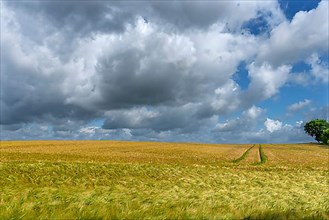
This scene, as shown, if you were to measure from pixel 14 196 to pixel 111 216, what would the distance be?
5852mm

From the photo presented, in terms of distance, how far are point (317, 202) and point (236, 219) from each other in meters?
5.88

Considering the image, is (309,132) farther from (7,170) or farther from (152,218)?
(152,218)

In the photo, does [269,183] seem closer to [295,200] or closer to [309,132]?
[295,200]

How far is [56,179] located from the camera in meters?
19.2

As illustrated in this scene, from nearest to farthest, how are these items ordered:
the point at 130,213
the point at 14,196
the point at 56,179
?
the point at 130,213
the point at 14,196
the point at 56,179

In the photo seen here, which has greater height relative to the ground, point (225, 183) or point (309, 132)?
point (309, 132)

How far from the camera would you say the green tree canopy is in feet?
492

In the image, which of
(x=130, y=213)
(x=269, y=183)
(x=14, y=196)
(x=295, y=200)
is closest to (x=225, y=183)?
(x=269, y=183)

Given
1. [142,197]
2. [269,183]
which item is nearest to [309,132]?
[269,183]

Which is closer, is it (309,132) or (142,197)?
(142,197)

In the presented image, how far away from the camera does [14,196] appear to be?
11.2m

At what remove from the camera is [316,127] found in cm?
15150

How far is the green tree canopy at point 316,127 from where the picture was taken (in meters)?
150

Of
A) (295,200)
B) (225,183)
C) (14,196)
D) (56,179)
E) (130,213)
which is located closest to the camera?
(130,213)
